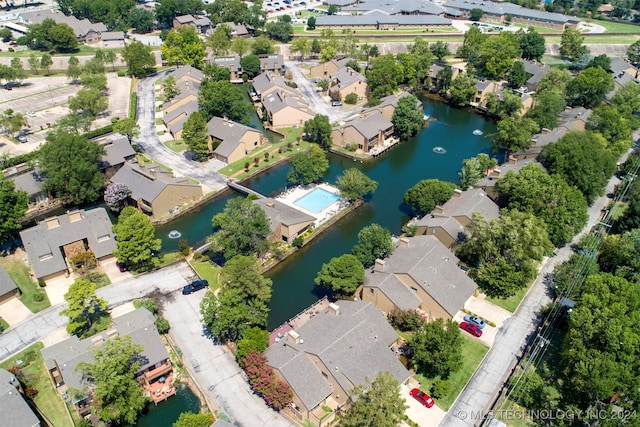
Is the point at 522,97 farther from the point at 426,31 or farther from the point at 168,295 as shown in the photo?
the point at 168,295

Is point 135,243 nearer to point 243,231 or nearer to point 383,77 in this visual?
point 243,231

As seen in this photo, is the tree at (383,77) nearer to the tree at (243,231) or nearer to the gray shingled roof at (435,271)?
the gray shingled roof at (435,271)

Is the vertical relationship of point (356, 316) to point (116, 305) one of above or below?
above

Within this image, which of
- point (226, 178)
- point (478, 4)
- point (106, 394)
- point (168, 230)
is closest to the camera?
point (106, 394)

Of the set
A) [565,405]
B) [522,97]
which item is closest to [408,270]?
[565,405]

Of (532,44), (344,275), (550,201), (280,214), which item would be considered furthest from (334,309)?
(532,44)

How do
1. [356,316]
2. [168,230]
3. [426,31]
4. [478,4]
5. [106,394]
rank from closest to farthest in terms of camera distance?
1. [106,394]
2. [356,316]
3. [168,230]
4. [426,31]
5. [478,4]

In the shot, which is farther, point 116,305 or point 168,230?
point 168,230
